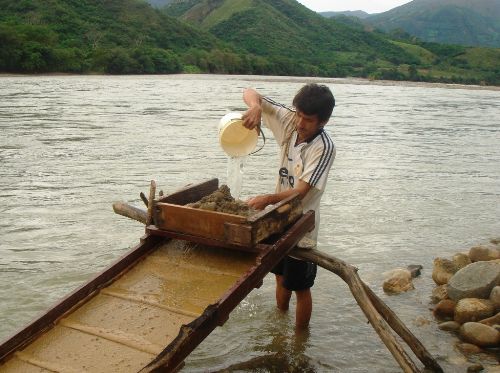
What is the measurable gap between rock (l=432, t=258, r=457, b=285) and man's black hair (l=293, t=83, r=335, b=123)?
3.26 m

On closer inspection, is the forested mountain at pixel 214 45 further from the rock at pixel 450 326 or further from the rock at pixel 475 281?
the rock at pixel 450 326

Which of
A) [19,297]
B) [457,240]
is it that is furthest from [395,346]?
[457,240]

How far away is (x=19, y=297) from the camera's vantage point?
5473mm

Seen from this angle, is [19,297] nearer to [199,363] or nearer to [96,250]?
[96,250]

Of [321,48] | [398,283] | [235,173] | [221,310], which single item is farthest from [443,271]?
[321,48]

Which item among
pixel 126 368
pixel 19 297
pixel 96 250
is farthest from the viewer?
pixel 96 250

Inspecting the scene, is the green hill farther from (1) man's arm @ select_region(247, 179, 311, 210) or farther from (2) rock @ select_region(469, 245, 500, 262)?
(1) man's arm @ select_region(247, 179, 311, 210)

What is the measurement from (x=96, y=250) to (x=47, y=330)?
407 centimetres

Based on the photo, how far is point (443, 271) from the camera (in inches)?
241

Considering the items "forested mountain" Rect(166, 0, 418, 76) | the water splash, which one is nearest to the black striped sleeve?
the water splash

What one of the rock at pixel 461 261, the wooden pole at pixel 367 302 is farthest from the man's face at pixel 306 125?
the rock at pixel 461 261

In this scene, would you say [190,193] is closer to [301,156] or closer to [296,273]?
[301,156]

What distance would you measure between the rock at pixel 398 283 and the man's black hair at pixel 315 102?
3034 millimetres

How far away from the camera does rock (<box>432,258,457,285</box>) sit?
6.06 meters
